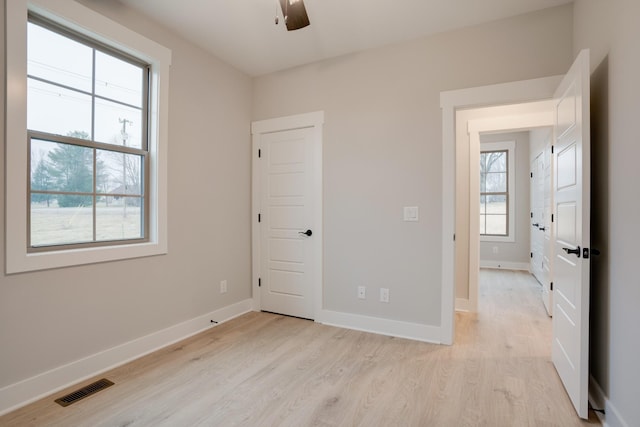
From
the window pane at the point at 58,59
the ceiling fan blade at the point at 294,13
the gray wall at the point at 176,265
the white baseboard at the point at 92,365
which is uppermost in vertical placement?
the ceiling fan blade at the point at 294,13

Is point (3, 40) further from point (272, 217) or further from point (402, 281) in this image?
point (402, 281)

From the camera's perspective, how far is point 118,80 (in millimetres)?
2506

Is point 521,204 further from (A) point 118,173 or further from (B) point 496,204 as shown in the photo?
(A) point 118,173

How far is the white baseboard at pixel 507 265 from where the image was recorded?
633 cm

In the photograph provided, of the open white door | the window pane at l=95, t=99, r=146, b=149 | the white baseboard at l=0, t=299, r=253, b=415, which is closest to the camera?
the open white door

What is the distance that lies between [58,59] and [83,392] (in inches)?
84.9

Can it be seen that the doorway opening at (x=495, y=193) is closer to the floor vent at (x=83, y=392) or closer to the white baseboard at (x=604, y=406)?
the white baseboard at (x=604, y=406)

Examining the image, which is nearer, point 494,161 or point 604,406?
point 604,406

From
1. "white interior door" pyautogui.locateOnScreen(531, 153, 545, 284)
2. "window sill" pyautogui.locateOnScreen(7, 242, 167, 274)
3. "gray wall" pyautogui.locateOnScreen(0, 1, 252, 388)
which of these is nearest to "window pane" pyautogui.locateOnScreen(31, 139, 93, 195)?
"gray wall" pyautogui.locateOnScreen(0, 1, 252, 388)

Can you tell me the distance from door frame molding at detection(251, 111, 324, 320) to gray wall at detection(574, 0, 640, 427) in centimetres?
214

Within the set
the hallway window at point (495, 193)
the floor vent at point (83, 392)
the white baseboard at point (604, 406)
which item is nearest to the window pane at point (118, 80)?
the floor vent at point (83, 392)

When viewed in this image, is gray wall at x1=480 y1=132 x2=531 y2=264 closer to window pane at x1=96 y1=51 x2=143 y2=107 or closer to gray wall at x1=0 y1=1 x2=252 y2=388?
gray wall at x1=0 y1=1 x2=252 y2=388

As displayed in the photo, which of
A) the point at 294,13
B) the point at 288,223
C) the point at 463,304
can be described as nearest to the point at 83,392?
the point at 288,223

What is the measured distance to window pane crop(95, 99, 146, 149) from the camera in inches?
93.8
